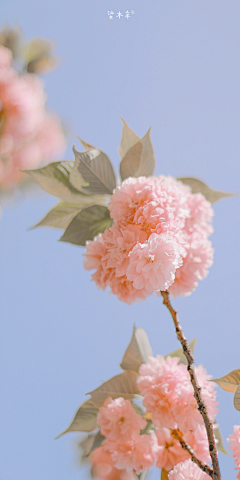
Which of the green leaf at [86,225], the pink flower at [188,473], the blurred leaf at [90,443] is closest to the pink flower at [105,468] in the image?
the blurred leaf at [90,443]

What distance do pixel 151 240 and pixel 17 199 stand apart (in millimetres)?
602

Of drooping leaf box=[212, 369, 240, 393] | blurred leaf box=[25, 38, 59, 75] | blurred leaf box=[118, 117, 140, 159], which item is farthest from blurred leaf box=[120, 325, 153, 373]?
blurred leaf box=[25, 38, 59, 75]

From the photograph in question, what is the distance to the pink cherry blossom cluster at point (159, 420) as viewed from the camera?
0.36m

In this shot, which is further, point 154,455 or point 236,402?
point 154,455

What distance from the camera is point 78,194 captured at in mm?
496

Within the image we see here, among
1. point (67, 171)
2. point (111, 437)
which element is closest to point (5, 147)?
point (67, 171)

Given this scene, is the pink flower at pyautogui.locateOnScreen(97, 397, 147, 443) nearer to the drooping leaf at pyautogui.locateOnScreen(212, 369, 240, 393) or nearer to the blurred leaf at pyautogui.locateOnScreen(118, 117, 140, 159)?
the drooping leaf at pyautogui.locateOnScreen(212, 369, 240, 393)

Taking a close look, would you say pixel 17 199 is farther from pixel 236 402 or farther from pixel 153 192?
pixel 236 402

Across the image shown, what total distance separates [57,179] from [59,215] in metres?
0.07

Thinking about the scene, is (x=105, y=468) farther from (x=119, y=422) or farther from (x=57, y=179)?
(x=57, y=179)

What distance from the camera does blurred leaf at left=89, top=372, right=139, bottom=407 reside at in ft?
1.45

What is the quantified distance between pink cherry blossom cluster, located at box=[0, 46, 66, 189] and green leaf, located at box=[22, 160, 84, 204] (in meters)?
0.26

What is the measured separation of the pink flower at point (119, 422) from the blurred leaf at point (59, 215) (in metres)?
0.29

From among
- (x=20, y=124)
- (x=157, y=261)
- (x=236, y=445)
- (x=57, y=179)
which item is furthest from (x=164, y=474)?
(x=20, y=124)
